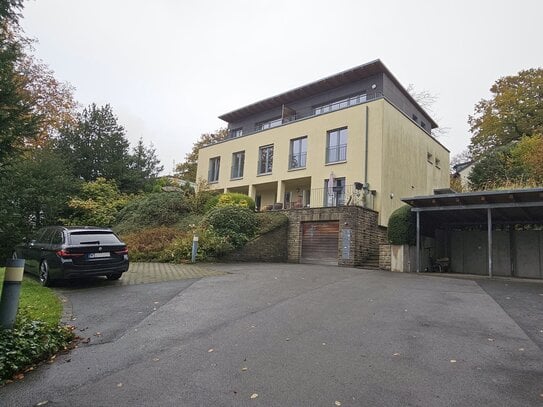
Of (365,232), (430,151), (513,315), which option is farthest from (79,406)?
(430,151)

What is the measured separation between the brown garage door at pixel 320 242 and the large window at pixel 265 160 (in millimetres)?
7751

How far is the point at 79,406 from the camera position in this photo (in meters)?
3.27

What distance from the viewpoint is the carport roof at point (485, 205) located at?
12836mm

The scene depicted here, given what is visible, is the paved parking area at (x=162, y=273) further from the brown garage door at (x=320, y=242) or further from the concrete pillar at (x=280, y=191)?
the concrete pillar at (x=280, y=191)

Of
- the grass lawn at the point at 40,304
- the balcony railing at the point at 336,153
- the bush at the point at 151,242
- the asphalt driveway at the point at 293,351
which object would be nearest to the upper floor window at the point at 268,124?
the balcony railing at the point at 336,153

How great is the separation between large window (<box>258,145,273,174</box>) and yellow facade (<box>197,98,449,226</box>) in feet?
0.97

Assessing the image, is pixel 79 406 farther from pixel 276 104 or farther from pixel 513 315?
pixel 276 104

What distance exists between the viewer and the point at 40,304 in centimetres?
704

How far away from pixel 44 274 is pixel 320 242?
1202cm

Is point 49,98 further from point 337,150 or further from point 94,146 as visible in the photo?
point 337,150

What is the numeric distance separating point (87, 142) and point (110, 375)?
27.7 m

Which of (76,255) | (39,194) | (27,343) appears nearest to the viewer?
(27,343)

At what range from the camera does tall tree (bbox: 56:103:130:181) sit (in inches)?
1072

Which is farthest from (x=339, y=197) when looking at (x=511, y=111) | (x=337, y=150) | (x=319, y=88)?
(x=511, y=111)
